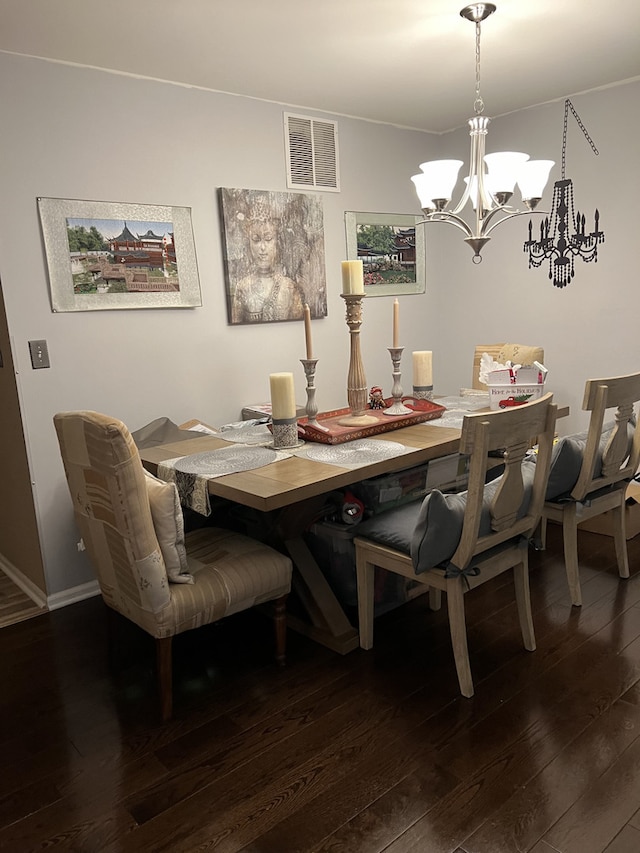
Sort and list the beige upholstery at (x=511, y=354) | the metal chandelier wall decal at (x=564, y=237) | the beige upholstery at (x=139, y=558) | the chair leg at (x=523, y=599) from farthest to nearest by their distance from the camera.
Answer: the metal chandelier wall decal at (x=564, y=237)
the beige upholstery at (x=511, y=354)
the chair leg at (x=523, y=599)
the beige upholstery at (x=139, y=558)

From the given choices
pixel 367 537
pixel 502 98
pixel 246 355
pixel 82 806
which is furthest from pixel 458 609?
pixel 502 98

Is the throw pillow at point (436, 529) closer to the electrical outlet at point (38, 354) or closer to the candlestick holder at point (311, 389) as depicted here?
the candlestick holder at point (311, 389)

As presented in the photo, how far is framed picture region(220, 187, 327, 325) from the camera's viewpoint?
340 centimetres

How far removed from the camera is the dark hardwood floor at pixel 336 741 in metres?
1.64

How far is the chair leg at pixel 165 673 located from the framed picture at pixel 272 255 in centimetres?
186

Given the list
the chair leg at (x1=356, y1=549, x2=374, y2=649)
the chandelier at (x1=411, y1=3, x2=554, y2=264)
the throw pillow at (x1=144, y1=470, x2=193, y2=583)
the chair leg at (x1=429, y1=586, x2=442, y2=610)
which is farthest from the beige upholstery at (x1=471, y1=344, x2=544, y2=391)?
the throw pillow at (x1=144, y1=470, x2=193, y2=583)

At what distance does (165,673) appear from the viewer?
2074mm

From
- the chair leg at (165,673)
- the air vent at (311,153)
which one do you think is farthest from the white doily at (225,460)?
the air vent at (311,153)

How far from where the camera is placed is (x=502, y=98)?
12.0 feet

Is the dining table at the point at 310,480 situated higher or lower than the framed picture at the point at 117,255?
lower

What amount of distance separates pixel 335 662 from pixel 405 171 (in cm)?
314

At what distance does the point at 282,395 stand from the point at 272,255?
4.63 ft

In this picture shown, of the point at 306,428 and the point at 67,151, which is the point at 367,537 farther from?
the point at 67,151

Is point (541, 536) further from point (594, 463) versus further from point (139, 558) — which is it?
point (139, 558)
